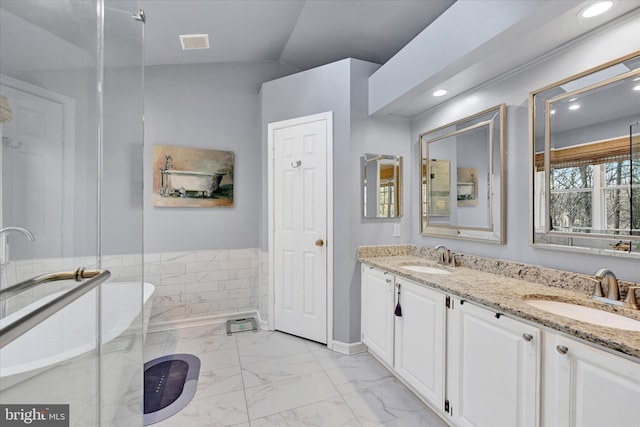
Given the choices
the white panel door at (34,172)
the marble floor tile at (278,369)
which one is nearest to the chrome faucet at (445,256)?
the marble floor tile at (278,369)

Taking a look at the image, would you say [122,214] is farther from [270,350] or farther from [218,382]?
[270,350]

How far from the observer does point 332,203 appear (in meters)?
2.58

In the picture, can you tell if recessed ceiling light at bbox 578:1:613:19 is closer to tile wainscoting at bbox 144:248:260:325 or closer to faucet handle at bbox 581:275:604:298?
faucet handle at bbox 581:275:604:298

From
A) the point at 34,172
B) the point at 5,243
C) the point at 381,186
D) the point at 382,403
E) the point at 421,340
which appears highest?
the point at 381,186

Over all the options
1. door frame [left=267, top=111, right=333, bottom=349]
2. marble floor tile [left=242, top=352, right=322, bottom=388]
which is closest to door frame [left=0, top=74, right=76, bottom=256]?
marble floor tile [left=242, top=352, right=322, bottom=388]

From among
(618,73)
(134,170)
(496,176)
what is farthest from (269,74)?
(618,73)

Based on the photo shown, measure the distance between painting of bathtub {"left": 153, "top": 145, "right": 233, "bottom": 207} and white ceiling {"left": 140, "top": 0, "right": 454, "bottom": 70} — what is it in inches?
39.6

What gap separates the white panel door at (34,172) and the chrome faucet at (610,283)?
87.4 inches

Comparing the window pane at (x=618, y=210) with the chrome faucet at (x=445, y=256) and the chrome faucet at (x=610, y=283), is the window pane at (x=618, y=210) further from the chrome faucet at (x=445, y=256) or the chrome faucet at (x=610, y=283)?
the chrome faucet at (x=445, y=256)

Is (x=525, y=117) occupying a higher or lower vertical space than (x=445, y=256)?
higher

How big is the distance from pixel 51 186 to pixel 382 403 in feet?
6.93

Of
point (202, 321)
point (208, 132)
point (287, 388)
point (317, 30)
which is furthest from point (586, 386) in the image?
point (208, 132)

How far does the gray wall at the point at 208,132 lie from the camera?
3018 mm

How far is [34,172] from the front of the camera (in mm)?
876
